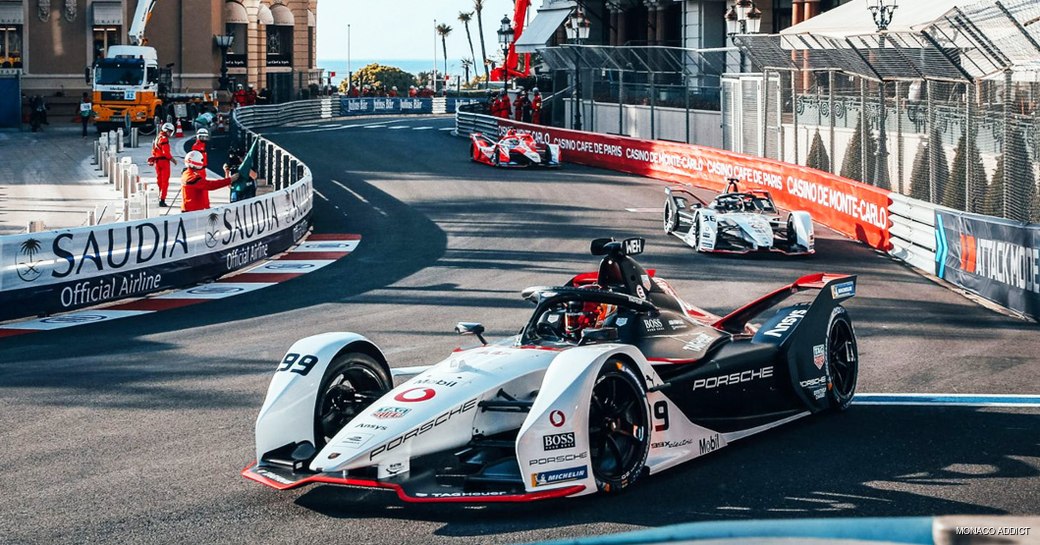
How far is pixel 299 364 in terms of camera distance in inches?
312

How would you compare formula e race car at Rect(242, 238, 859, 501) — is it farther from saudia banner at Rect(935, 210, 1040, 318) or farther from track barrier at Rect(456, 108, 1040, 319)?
track barrier at Rect(456, 108, 1040, 319)

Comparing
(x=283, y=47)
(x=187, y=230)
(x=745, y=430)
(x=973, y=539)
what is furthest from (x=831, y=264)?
(x=283, y=47)

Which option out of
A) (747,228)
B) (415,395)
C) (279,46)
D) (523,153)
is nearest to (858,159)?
(747,228)

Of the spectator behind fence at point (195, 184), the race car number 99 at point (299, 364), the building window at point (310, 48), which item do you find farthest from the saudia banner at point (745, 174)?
the building window at point (310, 48)

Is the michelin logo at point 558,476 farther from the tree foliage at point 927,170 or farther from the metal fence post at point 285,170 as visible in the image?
the metal fence post at point 285,170

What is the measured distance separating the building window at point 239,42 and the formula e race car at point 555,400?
2574 inches

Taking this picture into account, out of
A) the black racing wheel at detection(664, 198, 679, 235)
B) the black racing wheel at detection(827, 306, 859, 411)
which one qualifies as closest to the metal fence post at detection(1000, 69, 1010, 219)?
the black racing wheel at detection(827, 306, 859, 411)

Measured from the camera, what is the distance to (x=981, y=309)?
48.9ft

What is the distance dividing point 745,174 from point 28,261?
17.9 metres

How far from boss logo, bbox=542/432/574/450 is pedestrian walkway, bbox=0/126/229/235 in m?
15.3

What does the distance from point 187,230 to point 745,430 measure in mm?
11173

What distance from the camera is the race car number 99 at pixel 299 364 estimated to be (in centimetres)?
788

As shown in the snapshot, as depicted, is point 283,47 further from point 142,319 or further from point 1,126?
point 142,319

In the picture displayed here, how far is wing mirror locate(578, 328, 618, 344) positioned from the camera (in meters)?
8.38
